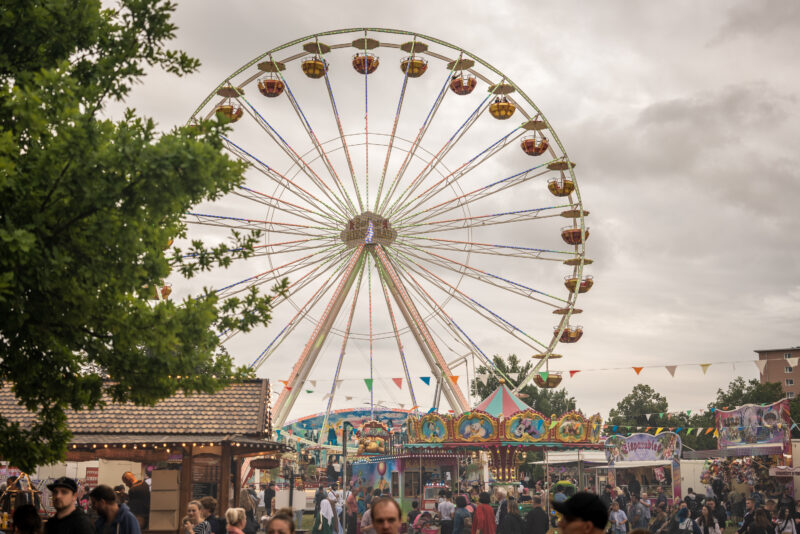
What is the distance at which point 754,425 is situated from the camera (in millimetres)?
29672

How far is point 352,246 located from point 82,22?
18.5 metres

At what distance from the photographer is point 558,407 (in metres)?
72.6

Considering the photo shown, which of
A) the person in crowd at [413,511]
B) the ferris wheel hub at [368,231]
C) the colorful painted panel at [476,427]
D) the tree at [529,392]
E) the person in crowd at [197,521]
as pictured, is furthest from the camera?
the tree at [529,392]

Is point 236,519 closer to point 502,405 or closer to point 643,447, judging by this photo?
point 502,405

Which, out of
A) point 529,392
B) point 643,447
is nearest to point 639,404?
point 529,392

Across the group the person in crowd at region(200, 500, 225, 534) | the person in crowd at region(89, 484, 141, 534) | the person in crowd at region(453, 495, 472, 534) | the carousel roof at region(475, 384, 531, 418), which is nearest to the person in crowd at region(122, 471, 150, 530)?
the person in crowd at region(200, 500, 225, 534)

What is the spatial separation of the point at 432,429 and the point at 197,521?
17.9 meters

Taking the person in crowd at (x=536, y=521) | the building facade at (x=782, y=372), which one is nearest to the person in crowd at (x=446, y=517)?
the person in crowd at (x=536, y=521)

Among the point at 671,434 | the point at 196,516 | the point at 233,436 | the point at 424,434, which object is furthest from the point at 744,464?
the point at 196,516

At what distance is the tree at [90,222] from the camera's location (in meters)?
6.98

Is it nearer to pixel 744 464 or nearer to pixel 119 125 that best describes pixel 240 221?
pixel 119 125

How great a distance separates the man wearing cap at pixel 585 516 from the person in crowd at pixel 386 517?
2.69ft

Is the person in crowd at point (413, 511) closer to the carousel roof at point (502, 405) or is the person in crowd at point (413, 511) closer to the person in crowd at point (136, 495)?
the carousel roof at point (502, 405)

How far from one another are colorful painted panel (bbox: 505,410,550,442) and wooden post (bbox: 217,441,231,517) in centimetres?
1215
